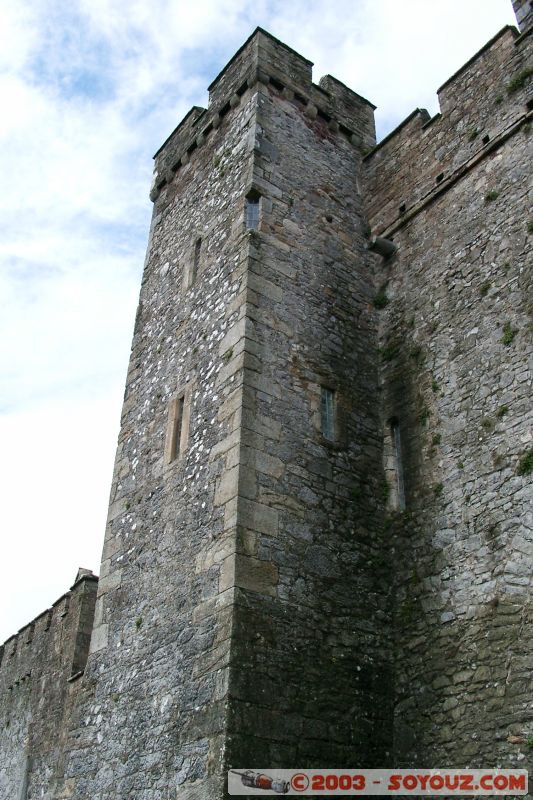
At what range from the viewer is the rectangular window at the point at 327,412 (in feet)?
27.0

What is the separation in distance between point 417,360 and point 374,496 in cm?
154

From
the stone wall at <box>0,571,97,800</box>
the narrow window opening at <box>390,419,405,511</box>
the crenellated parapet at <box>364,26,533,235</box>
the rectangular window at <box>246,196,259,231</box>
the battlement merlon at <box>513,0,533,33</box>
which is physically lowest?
the stone wall at <box>0,571,97,800</box>

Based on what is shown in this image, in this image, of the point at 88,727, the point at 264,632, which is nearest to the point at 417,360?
the point at 264,632

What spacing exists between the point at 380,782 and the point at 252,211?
5986 mm

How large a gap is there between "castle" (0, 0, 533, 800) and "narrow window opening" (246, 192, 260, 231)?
1.0 inches

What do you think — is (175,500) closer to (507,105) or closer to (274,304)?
(274,304)

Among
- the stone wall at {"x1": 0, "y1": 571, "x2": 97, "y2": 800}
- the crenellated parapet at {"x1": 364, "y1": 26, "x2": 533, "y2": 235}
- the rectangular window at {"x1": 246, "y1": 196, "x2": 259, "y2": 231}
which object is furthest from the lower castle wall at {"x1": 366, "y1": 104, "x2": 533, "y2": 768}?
the stone wall at {"x1": 0, "y1": 571, "x2": 97, "y2": 800}

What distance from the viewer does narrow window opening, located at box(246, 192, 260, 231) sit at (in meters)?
9.02

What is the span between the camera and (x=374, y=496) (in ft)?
26.8

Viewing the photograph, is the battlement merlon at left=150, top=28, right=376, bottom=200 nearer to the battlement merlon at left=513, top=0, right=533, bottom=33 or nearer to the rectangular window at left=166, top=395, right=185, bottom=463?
the battlement merlon at left=513, top=0, right=533, bottom=33

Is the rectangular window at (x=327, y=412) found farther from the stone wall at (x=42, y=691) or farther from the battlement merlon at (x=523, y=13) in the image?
the stone wall at (x=42, y=691)

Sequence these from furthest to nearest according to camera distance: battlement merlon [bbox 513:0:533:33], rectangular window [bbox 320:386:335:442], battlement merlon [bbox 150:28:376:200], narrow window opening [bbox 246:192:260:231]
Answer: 1. battlement merlon [bbox 150:28:376:200]
2. narrow window opening [bbox 246:192:260:231]
3. battlement merlon [bbox 513:0:533:33]
4. rectangular window [bbox 320:386:335:442]

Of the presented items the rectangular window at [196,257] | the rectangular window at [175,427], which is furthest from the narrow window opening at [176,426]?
the rectangular window at [196,257]

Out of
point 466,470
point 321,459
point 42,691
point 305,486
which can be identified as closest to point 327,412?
point 321,459
